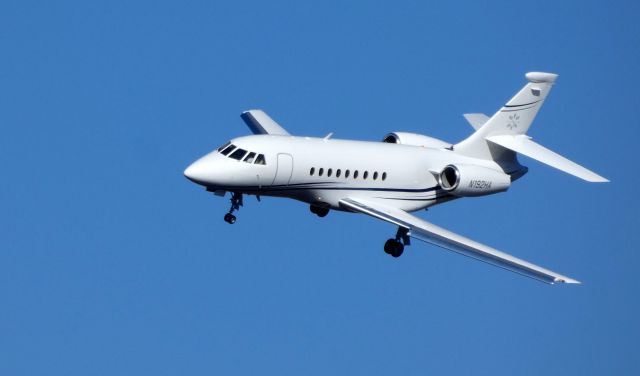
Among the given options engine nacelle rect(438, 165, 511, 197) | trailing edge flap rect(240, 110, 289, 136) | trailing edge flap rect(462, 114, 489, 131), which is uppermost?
trailing edge flap rect(462, 114, 489, 131)

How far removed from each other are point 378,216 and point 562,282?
8.15 m

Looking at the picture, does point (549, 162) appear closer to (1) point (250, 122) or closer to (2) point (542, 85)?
(2) point (542, 85)

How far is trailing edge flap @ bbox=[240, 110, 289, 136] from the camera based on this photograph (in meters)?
67.3

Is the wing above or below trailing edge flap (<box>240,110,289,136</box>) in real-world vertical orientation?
below

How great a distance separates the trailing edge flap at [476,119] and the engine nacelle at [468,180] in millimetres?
3514

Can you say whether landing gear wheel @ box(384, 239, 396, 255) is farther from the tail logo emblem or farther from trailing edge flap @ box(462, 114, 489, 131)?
trailing edge flap @ box(462, 114, 489, 131)

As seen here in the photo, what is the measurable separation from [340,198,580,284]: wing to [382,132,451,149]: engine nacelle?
4813mm

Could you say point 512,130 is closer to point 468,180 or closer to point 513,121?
point 513,121

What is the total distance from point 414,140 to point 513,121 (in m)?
4.08

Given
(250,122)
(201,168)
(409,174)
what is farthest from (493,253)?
(250,122)

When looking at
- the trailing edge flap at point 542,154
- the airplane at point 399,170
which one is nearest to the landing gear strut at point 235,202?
the airplane at point 399,170

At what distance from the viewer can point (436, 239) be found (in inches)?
2243

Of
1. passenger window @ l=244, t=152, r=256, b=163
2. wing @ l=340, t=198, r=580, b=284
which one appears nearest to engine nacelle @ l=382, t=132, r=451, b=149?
wing @ l=340, t=198, r=580, b=284

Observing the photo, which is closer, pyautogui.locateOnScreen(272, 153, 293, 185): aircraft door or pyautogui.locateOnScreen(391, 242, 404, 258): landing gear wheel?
pyautogui.locateOnScreen(272, 153, 293, 185): aircraft door
